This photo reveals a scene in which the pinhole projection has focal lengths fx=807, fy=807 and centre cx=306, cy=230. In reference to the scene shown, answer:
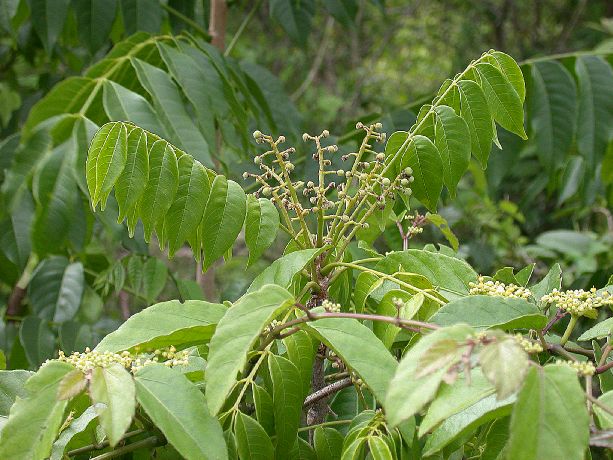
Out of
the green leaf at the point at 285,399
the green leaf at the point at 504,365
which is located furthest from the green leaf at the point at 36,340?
the green leaf at the point at 504,365

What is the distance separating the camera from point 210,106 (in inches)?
63.5

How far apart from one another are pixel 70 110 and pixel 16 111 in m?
1.19

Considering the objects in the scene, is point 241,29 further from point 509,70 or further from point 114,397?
point 114,397

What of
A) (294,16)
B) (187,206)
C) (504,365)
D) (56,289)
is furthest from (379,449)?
(294,16)

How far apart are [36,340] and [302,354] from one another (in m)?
1.23

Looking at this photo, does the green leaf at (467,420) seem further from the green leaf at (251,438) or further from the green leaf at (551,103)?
the green leaf at (551,103)

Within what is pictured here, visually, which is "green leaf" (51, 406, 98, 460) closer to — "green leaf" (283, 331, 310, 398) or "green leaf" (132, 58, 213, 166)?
"green leaf" (283, 331, 310, 398)

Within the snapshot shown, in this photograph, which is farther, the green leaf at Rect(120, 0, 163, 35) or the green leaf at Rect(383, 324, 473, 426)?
the green leaf at Rect(120, 0, 163, 35)

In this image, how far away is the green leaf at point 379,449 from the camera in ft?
2.05

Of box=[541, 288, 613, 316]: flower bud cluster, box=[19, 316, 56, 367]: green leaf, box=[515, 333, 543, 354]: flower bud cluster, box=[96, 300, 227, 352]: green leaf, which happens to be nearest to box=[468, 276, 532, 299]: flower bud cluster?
box=[541, 288, 613, 316]: flower bud cluster

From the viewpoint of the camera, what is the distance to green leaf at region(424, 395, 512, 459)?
58 cm

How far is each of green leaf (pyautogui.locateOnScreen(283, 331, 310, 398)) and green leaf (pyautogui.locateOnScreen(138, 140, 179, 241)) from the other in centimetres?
25

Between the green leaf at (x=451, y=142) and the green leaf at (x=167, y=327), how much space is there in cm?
37

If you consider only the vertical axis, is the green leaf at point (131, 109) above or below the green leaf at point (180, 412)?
below
